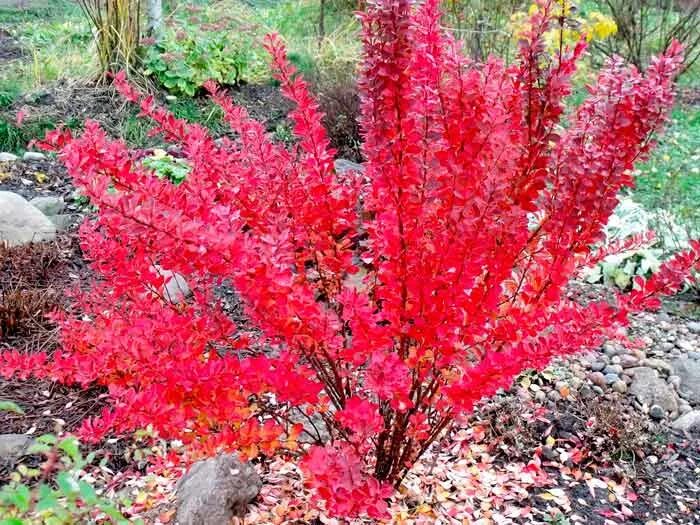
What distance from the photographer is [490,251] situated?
1.92 metres

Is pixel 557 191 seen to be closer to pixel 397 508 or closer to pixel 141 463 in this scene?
pixel 397 508

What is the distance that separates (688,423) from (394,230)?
7.91 feet

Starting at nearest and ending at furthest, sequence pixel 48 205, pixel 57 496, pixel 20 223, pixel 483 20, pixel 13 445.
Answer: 1. pixel 57 496
2. pixel 13 445
3. pixel 20 223
4. pixel 48 205
5. pixel 483 20

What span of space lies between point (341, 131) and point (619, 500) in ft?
14.2

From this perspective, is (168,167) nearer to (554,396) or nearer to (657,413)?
(554,396)

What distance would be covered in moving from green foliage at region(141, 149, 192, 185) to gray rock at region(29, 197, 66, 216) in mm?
763

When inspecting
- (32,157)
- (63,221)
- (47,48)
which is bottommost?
(63,221)

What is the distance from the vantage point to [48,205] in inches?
213

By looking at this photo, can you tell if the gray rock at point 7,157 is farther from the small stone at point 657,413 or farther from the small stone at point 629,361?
the small stone at point 657,413

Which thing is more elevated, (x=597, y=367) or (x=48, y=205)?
(x=48, y=205)

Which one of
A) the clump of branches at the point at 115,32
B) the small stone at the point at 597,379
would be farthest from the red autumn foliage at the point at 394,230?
the clump of branches at the point at 115,32

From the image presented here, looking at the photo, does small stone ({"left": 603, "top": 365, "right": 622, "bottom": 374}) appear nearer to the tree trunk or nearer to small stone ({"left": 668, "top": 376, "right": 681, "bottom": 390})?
small stone ({"left": 668, "top": 376, "right": 681, "bottom": 390})

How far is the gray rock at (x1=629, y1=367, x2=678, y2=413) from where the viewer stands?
3525mm

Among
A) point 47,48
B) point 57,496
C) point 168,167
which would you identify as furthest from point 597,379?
point 47,48
